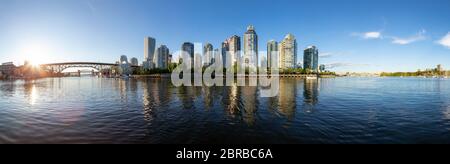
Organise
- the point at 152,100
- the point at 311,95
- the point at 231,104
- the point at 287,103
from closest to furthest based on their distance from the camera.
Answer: the point at 231,104 < the point at 287,103 < the point at 152,100 < the point at 311,95

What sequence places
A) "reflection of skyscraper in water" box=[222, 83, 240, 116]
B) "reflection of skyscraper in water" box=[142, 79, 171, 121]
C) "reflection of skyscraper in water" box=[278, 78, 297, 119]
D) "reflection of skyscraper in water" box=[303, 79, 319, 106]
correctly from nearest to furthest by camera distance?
"reflection of skyscraper in water" box=[278, 78, 297, 119] → "reflection of skyscraper in water" box=[142, 79, 171, 121] → "reflection of skyscraper in water" box=[222, 83, 240, 116] → "reflection of skyscraper in water" box=[303, 79, 319, 106]

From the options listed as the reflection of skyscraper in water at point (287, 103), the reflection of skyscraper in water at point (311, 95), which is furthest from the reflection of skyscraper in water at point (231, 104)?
the reflection of skyscraper in water at point (311, 95)

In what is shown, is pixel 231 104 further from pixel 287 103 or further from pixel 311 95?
pixel 311 95

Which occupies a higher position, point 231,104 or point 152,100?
point 152,100

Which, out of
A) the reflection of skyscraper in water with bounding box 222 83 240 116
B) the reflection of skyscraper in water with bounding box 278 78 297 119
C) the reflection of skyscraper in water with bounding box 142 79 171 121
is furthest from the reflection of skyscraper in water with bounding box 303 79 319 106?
the reflection of skyscraper in water with bounding box 142 79 171 121

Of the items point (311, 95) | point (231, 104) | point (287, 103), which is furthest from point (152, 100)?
point (311, 95)

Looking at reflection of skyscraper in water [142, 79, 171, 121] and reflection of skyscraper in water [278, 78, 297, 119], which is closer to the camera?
reflection of skyscraper in water [278, 78, 297, 119]

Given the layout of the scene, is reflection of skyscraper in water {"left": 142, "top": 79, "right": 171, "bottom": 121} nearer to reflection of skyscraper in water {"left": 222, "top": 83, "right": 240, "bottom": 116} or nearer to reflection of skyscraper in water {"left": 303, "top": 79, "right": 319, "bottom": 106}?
reflection of skyscraper in water {"left": 222, "top": 83, "right": 240, "bottom": 116}

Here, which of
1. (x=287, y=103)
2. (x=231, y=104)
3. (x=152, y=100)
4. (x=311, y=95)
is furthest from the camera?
(x=311, y=95)

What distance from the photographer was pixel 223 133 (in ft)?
59.2

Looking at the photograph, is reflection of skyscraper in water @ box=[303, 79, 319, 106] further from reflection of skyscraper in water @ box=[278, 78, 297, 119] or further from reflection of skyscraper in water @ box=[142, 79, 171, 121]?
reflection of skyscraper in water @ box=[142, 79, 171, 121]

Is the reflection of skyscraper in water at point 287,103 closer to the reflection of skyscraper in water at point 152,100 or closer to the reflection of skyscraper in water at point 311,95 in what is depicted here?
the reflection of skyscraper in water at point 311,95

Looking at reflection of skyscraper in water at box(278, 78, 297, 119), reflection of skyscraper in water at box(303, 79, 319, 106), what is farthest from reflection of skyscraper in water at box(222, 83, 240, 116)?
reflection of skyscraper in water at box(303, 79, 319, 106)

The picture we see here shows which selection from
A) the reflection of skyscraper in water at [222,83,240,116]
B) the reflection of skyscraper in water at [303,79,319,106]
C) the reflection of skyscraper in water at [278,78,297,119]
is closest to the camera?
the reflection of skyscraper in water at [278,78,297,119]
